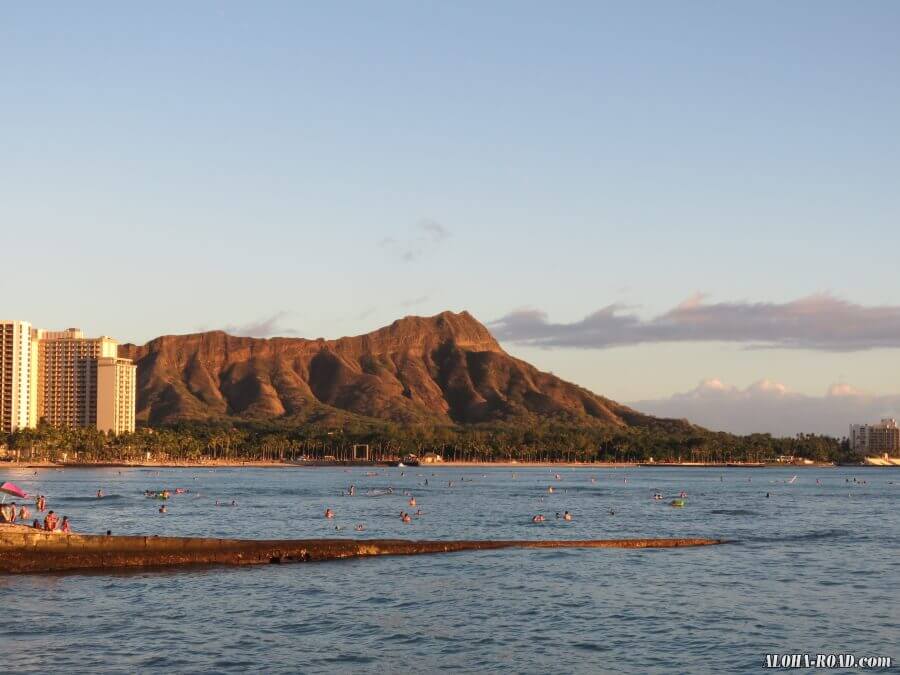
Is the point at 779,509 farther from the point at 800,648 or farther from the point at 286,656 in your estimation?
the point at 286,656

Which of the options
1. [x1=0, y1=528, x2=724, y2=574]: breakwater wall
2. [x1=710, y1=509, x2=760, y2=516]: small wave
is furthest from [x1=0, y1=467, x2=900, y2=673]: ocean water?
[x1=710, y1=509, x2=760, y2=516]: small wave

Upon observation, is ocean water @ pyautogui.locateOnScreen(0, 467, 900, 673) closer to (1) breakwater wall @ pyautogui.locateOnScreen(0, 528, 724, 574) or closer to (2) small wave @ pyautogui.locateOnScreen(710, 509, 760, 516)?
(1) breakwater wall @ pyautogui.locateOnScreen(0, 528, 724, 574)

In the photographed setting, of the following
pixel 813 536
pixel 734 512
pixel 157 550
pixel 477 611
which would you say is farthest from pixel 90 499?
pixel 477 611

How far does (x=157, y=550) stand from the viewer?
224ft

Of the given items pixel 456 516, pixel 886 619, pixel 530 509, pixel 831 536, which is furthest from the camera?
pixel 530 509

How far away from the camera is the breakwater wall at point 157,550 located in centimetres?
6488

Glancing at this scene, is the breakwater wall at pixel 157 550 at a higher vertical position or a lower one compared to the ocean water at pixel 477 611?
higher

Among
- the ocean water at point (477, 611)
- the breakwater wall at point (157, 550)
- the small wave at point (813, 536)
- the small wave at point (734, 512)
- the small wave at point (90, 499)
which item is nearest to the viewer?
the ocean water at point (477, 611)

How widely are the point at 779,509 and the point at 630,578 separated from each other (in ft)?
274

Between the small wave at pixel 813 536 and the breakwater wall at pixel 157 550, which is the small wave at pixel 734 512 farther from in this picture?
the breakwater wall at pixel 157 550

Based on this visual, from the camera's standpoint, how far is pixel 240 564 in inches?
2734

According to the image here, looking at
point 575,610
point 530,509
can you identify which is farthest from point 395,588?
point 530,509

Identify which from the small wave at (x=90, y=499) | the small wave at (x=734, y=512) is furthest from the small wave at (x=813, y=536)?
the small wave at (x=90, y=499)

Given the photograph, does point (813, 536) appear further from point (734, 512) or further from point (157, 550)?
point (157, 550)
